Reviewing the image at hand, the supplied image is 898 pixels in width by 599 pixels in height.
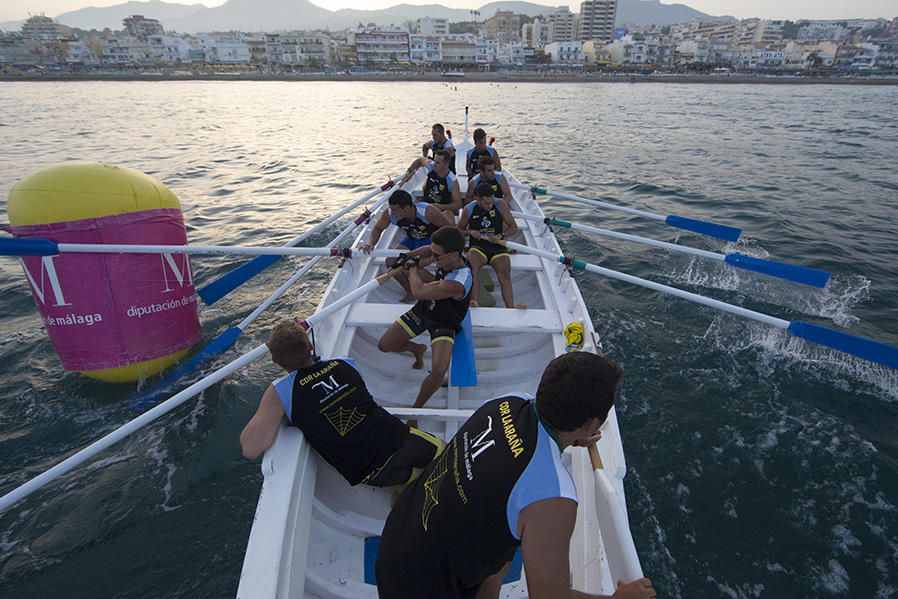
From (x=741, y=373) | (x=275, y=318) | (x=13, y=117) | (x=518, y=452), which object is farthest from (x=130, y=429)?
(x=13, y=117)

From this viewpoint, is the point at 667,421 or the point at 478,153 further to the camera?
the point at 478,153

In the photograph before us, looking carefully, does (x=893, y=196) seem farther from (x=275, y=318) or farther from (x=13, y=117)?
(x=13, y=117)

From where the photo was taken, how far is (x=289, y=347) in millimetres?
2926

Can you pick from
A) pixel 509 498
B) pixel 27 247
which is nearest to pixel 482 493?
pixel 509 498

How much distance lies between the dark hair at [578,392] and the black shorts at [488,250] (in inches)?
189

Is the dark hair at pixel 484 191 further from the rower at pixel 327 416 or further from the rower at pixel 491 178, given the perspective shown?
the rower at pixel 327 416

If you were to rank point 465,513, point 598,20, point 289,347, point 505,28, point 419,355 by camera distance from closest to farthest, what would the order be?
point 465,513 → point 289,347 → point 419,355 → point 598,20 → point 505,28

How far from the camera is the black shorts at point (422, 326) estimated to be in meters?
4.52

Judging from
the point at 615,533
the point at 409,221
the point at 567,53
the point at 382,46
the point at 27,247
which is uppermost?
the point at 382,46

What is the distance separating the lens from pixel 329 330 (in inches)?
191

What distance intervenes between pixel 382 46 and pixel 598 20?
83050 mm

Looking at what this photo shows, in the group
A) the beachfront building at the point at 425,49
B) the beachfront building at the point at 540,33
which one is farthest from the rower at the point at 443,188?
the beachfront building at the point at 540,33

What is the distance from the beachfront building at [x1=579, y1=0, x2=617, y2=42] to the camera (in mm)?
144750

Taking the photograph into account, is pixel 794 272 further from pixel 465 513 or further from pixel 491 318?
pixel 465 513
